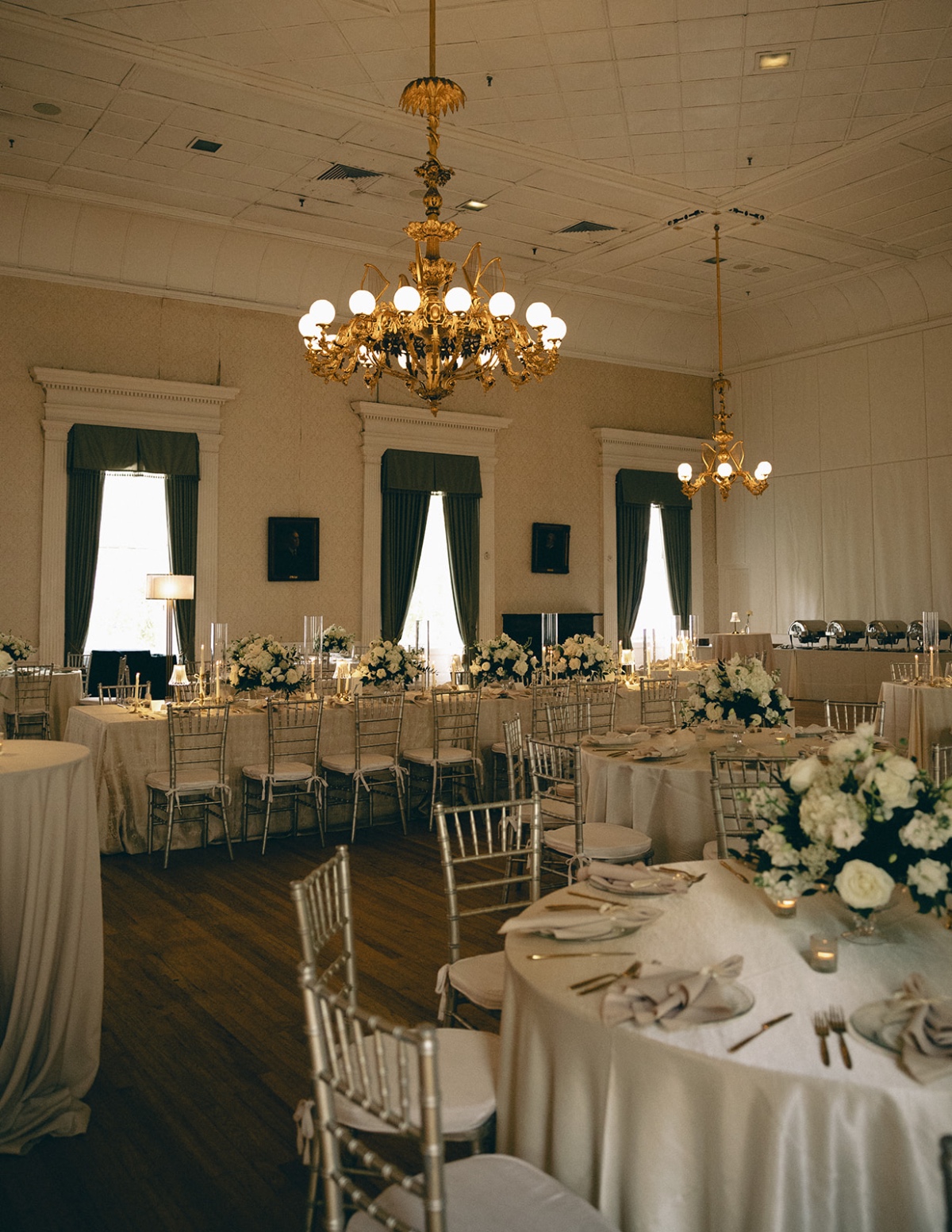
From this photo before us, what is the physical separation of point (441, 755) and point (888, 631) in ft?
22.4

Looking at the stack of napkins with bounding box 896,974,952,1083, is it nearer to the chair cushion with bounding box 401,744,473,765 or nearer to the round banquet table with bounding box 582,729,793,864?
the round banquet table with bounding box 582,729,793,864

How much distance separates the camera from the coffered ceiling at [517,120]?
21.7 ft

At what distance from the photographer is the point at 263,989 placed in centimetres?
414

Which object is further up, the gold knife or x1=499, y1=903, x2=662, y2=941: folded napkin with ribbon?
x1=499, y1=903, x2=662, y2=941: folded napkin with ribbon

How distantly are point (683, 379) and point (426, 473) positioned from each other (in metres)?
4.86

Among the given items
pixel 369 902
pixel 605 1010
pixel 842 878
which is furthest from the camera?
pixel 369 902

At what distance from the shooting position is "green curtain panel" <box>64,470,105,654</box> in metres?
9.81

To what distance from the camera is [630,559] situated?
45.3 ft

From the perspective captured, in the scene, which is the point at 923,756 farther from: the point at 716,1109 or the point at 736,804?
the point at 716,1109

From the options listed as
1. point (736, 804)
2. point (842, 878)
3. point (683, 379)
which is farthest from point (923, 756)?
point (683, 379)

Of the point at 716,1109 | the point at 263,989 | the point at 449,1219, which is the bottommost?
the point at 263,989

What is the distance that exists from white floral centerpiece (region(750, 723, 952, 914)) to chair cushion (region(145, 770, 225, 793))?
176 inches

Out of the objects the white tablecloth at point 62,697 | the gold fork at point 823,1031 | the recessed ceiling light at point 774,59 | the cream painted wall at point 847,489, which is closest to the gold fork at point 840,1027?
the gold fork at point 823,1031

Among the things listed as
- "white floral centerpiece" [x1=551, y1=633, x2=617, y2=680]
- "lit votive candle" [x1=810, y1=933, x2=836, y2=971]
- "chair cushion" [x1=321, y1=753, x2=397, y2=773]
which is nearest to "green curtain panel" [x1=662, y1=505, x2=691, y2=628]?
"white floral centerpiece" [x1=551, y1=633, x2=617, y2=680]
